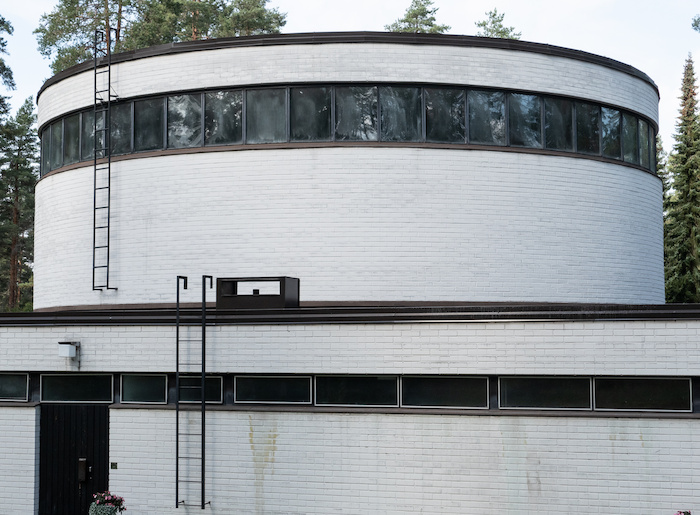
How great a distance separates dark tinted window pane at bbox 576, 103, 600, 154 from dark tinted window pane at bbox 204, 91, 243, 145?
8.63m

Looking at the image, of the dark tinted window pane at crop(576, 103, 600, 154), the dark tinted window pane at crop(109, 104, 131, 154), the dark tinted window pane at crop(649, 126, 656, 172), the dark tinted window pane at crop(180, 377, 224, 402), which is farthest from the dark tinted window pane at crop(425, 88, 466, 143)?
the dark tinted window pane at crop(180, 377, 224, 402)

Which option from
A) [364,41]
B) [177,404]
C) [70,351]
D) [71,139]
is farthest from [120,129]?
[177,404]

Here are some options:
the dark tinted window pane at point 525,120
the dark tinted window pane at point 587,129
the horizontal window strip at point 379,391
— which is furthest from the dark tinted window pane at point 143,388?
the dark tinted window pane at point 587,129

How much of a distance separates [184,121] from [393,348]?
29.8ft

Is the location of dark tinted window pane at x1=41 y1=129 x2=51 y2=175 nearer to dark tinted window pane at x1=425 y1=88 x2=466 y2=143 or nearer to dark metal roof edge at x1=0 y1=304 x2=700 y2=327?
dark metal roof edge at x1=0 y1=304 x2=700 y2=327

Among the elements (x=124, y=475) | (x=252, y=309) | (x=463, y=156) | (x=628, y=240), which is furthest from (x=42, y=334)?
(x=628, y=240)

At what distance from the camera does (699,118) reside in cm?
5659

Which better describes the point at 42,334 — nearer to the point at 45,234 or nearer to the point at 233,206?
the point at 233,206

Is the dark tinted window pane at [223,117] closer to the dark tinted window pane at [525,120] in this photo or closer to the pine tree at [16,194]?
the dark tinted window pane at [525,120]

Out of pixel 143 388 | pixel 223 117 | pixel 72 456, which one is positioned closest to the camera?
pixel 143 388

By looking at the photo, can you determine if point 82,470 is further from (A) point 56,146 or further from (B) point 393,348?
(A) point 56,146

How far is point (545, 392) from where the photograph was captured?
593 inches

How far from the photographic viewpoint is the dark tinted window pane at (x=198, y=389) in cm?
1688

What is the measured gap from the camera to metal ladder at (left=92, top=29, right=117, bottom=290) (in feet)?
72.6
